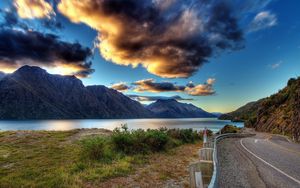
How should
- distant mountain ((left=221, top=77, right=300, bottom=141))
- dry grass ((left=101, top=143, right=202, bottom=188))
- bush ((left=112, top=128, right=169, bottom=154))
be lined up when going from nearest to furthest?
dry grass ((left=101, top=143, right=202, bottom=188)) < bush ((left=112, top=128, right=169, bottom=154)) < distant mountain ((left=221, top=77, right=300, bottom=141))

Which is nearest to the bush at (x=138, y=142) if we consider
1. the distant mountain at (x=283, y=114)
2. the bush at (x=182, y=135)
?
the bush at (x=182, y=135)

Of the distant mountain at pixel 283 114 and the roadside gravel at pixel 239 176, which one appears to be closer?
the roadside gravel at pixel 239 176

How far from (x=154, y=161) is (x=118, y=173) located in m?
3.83

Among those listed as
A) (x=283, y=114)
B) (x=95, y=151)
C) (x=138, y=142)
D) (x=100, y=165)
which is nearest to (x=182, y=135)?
(x=138, y=142)

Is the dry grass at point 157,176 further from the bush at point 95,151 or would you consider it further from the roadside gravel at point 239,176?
the bush at point 95,151

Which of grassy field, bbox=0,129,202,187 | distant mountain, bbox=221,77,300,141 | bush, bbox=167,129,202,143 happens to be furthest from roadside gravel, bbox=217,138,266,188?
distant mountain, bbox=221,77,300,141

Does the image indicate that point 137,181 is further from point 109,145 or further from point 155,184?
point 109,145

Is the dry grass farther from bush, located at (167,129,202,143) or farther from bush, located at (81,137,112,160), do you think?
bush, located at (167,129,202,143)

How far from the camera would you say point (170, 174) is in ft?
34.4

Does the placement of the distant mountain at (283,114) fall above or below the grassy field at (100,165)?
above

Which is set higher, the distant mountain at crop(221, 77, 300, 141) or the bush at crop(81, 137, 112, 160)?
the distant mountain at crop(221, 77, 300, 141)

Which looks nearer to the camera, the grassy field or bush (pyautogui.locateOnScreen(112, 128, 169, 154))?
the grassy field

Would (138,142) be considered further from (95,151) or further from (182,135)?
(182,135)

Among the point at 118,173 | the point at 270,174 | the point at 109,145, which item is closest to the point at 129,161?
the point at 118,173
